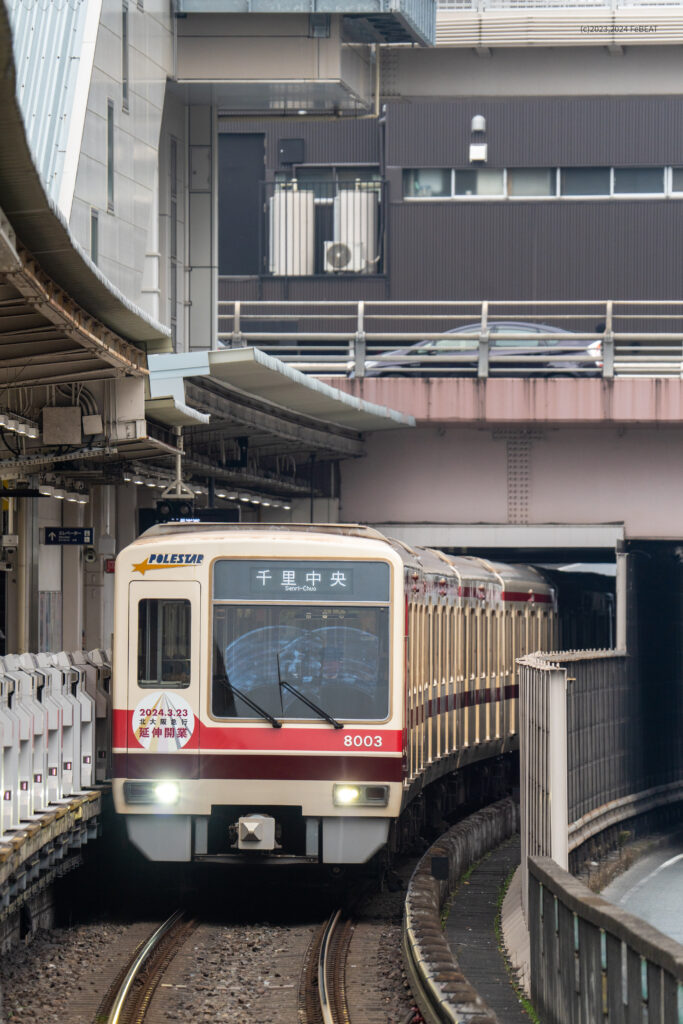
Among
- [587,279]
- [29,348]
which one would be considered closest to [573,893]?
[29,348]

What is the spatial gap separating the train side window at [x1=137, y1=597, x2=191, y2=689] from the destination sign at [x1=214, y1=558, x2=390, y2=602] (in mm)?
338

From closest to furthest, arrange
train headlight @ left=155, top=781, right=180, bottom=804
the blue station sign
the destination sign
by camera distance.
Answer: train headlight @ left=155, top=781, right=180, bottom=804 → the destination sign → the blue station sign

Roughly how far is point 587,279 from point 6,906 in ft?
114

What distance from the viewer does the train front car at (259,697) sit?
13.2 meters

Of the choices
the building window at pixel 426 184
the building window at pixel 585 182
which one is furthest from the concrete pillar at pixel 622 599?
the building window at pixel 585 182

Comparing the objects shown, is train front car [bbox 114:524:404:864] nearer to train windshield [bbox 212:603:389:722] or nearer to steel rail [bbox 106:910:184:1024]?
train windshield [bbox 212:603:389:722]

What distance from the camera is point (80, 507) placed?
→ 2038 centimetres

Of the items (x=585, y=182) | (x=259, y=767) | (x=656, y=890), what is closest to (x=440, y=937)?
(x=259, y=767)

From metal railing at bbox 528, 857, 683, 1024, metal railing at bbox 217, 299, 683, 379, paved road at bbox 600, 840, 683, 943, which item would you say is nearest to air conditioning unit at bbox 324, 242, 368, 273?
metal railing at bbox 217, 299, 683, 379

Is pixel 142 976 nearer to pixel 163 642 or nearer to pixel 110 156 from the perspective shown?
pixel 163 642

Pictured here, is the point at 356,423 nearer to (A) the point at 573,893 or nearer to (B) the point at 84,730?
(B) the point at 84,730

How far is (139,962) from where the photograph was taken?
11.5 meters

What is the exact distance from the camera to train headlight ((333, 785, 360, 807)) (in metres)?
13.3

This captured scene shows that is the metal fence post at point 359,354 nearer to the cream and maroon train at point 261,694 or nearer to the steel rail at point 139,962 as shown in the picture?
the cream and maroon train at point 261,694
